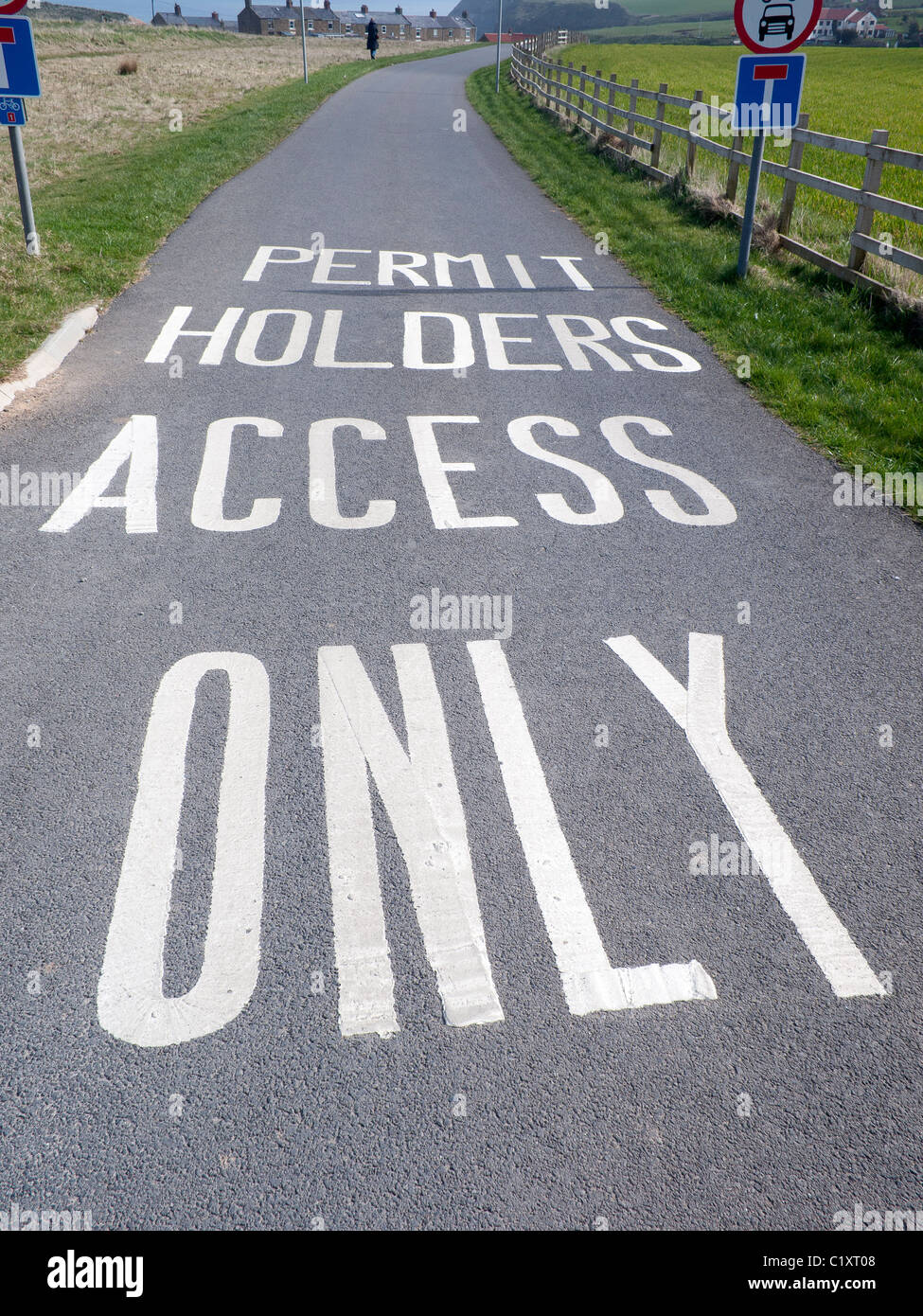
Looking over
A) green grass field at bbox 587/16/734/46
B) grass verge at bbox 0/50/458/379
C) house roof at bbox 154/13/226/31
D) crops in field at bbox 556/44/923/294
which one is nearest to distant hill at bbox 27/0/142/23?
house roof at bbox 154/13/226/31

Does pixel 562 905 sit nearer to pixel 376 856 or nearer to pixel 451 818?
pixel 451 818

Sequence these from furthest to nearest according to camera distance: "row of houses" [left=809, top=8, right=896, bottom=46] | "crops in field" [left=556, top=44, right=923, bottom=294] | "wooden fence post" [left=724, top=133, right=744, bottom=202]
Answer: "row of houses" [left=809, top=8, right=896, bottom=46] < "wooden fence post" [left=724, top=133, right=744, bottom=202] < "crops in field" [left=556, top=44, right=923, bottom=294]

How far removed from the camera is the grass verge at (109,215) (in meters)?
8.85

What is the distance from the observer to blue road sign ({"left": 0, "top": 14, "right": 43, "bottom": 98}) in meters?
9.02

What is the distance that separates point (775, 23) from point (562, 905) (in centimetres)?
937

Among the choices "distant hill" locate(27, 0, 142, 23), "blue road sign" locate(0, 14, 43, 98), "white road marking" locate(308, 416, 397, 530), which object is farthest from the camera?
"distant hill" locate(27, 0, 142, 23)

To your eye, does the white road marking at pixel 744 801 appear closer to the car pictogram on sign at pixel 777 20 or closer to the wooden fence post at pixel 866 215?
the wooden fence post at pixel 866 215

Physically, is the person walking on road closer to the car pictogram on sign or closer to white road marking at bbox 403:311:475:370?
the car pictogram on sign

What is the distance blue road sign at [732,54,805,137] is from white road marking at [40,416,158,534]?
6.97 metres

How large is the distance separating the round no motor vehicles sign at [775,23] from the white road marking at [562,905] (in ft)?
27.0

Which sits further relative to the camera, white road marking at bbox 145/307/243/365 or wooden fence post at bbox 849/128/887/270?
wooden fence post at bbox 849/128/887/270

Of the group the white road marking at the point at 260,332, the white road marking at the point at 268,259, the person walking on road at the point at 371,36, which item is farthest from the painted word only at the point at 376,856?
the person walking on road at the point at 371,36

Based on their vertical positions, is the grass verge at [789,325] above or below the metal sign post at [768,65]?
below

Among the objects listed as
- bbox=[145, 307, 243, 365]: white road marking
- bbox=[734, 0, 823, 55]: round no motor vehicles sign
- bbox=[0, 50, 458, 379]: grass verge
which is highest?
bbox=[734, 0, 823, 55]: round no motor vehicles sign
